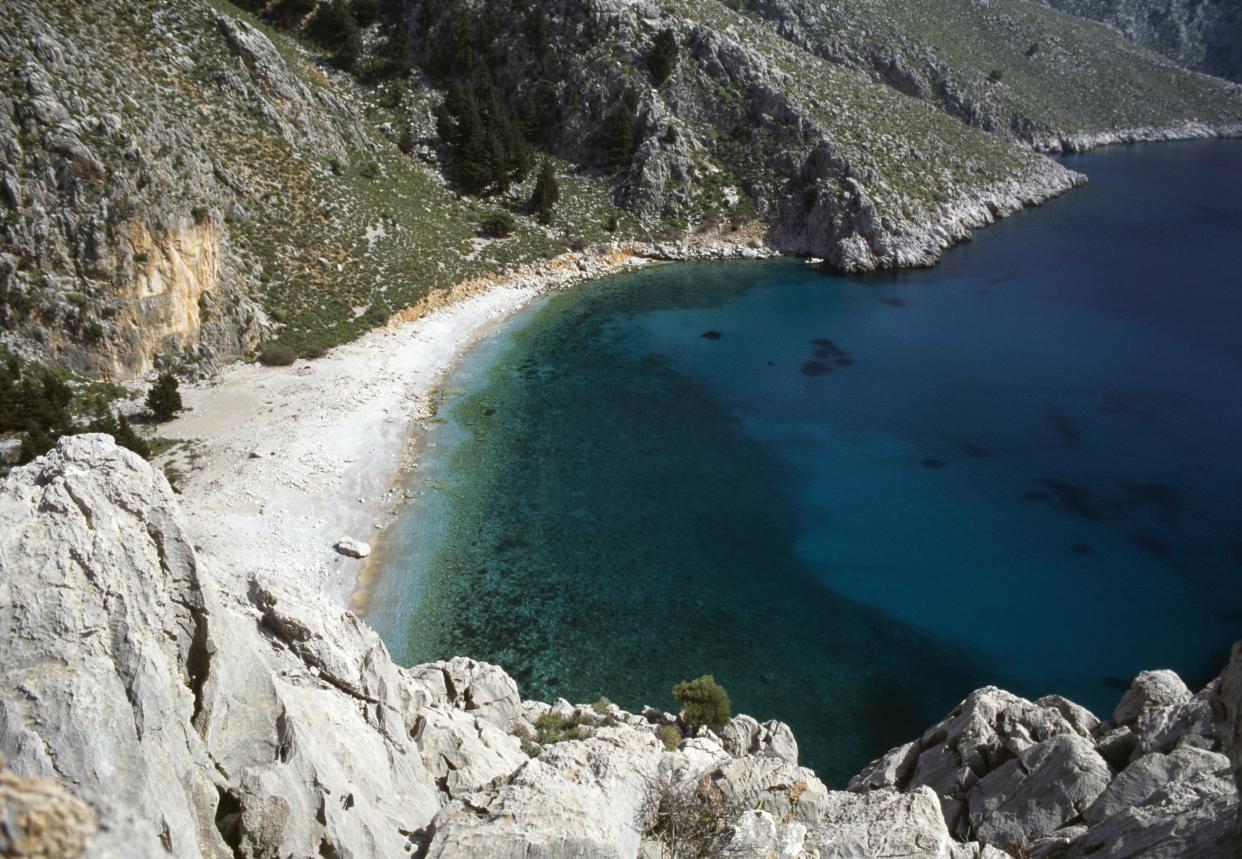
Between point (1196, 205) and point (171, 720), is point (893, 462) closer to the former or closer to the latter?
point (171, 720)

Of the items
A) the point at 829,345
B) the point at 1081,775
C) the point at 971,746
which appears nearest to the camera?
the point at 1081,775

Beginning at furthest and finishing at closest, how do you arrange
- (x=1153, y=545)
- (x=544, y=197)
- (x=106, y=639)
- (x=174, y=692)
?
(x=544, y=197)
(x=1153, y=545)
(x=174, y=692)
(x=106, y=639)

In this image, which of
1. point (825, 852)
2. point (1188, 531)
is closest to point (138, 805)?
point (825, 852)

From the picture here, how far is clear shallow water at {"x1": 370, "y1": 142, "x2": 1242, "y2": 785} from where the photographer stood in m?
29.1

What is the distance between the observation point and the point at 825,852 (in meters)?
12.8

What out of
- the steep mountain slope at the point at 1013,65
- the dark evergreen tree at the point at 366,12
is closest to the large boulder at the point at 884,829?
the dark evergreen tree at the point at 366,12

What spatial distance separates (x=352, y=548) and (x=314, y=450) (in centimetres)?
910

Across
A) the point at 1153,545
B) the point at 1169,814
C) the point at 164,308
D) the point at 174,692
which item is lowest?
the point at 1153,545

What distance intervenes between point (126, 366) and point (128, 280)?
201 inches

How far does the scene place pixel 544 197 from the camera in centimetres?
7831

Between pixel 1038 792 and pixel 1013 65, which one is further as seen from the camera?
pixel 1013 65

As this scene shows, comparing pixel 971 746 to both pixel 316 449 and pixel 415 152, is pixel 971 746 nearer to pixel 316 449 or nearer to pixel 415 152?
pixel 316 449

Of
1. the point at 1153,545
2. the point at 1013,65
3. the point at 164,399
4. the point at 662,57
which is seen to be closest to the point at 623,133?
the point at 662,57

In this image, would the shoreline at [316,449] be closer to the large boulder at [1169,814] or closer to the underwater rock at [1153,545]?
the large boulder at [1169,814]
